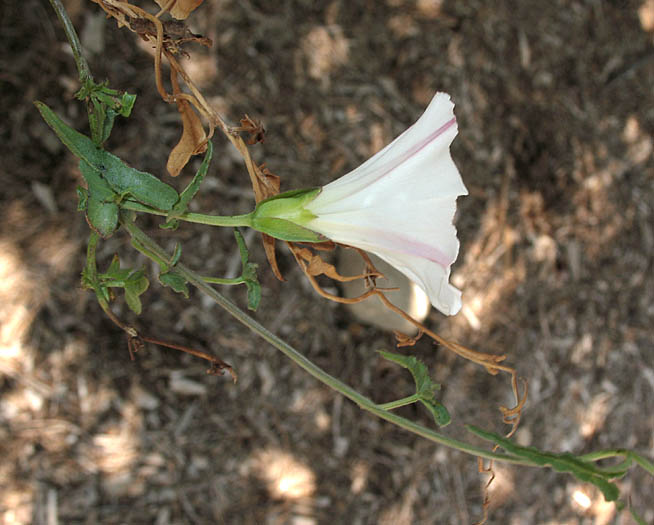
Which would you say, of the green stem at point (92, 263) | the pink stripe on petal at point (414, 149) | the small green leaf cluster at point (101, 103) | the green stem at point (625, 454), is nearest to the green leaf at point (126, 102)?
the small green leaf cluster at point (101, 103)

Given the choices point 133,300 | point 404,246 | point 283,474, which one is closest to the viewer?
point 404,246

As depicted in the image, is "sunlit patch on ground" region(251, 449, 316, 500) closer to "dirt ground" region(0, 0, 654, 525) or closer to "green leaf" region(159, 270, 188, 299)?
"dirt ground" region(0, 0, 654, 525)

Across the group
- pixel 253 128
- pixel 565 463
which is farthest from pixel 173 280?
pixel 565 463

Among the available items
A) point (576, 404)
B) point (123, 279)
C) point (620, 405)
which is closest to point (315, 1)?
point (123, 279)

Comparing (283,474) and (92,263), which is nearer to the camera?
(92,263)

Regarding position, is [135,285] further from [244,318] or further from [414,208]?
[414,208]

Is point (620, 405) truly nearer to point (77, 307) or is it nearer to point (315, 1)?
point (315, 1)

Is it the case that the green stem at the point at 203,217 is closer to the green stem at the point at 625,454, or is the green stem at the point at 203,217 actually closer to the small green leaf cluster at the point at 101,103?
the small green leaf cluster at the point at 101,103
